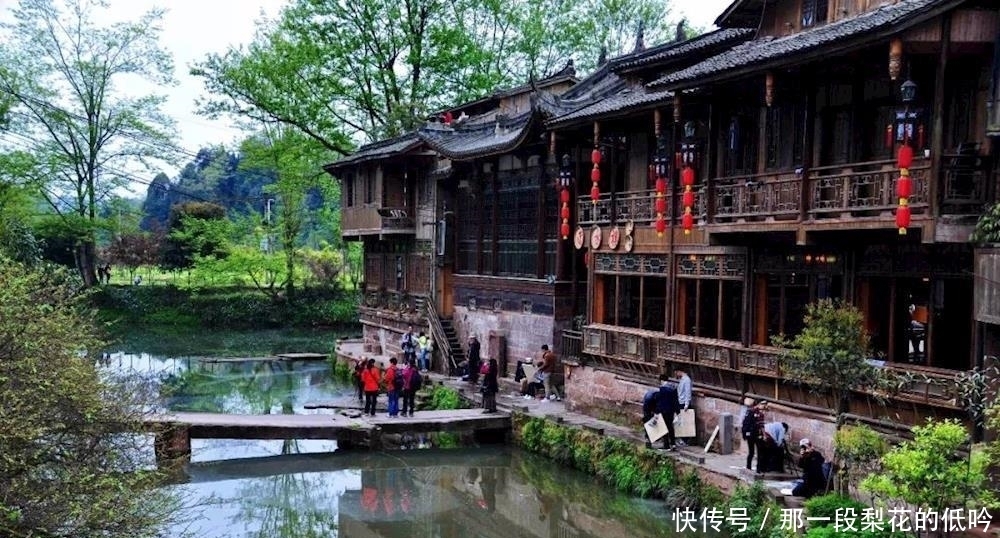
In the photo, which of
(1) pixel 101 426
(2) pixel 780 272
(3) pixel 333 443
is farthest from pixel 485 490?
(1) pixel 101 426

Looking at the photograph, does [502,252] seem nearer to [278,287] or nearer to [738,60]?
[738,60]

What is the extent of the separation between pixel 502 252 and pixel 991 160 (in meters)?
14.9

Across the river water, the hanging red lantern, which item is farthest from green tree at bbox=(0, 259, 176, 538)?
the hanging red lantern

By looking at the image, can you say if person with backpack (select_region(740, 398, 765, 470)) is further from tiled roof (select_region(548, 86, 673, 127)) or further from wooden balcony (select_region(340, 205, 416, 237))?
wooden balcony (select_region(340, 205, 416, 237))

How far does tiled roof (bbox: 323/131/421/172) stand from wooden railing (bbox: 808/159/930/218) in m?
16.1

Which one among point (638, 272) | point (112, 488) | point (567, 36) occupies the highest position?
point (567, 36)

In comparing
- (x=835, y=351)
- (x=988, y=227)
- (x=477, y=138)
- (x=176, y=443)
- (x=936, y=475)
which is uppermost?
(x=477, y=138)

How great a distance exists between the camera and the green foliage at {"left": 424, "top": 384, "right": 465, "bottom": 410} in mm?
21641

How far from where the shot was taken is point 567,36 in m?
39.0

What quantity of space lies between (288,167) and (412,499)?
26519 mm

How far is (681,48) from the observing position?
18.9 meters

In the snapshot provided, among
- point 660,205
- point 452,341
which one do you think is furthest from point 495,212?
point 660,205

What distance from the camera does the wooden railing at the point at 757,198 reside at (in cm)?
1311

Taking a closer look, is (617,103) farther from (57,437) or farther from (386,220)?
(386,220)
